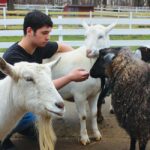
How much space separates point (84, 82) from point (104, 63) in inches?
23.6

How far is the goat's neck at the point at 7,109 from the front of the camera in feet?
9.89

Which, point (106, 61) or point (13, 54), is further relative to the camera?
point (106, 61)

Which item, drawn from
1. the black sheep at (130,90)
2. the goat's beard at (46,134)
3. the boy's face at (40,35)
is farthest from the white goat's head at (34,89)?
the black sheep at (130,90)

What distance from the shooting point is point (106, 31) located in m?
5.15

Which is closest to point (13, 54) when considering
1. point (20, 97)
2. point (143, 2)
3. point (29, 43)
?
point (29, 43)

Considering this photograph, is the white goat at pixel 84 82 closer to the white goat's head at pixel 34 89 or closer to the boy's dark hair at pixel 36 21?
the boy's dark hair at pixel 36 21

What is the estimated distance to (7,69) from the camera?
273 cm

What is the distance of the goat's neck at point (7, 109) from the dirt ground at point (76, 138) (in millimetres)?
1654

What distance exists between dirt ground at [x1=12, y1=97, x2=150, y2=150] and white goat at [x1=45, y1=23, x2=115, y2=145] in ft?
0.43

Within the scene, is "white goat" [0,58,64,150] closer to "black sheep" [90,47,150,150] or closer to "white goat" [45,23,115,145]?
"black sheep" [90,47,150,150]

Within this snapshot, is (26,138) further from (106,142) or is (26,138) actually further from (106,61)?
(106,61)

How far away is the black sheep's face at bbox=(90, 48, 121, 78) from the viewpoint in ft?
13.6

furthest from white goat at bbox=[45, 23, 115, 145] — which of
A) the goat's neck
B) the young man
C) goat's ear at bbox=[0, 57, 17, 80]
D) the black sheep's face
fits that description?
goat's ear at bbox=[0, 57, 17, 80]

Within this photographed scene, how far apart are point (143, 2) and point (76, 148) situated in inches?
1940
